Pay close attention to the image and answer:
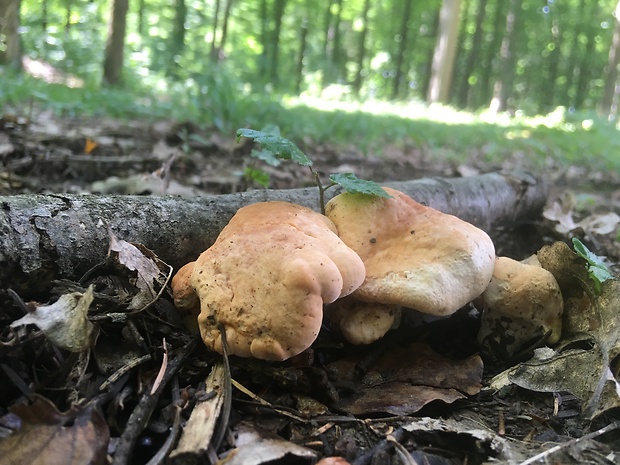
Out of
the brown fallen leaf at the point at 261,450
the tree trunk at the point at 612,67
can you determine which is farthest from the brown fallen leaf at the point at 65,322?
the tree trunk at the point at 612,67

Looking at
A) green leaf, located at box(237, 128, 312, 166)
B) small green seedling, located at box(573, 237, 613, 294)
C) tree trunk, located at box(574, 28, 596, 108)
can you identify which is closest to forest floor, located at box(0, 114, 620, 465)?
small green seedling, located at box(573, 237, 613, 294)

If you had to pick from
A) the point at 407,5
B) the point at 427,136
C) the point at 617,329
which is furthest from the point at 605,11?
the point at 617,329

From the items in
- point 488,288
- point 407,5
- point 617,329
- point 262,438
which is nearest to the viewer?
point 262,438

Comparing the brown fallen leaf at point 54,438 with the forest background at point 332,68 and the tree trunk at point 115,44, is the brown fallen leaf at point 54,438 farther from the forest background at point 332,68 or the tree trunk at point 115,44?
the tree trunk at point 115,44

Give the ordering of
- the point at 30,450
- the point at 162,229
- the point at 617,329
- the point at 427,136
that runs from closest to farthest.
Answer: the point at 30,450
the point at 617,329
the point at 162,229
the point at 427,136

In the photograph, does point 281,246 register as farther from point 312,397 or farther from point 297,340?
point 312,397
